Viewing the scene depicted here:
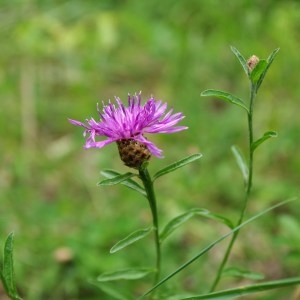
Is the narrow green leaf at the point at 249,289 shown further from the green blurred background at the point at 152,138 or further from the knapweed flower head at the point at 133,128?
the green blurred background at the point at 152,138

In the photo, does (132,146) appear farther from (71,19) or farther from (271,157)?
(71,19)

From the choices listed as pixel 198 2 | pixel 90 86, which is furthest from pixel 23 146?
pixel 198 2

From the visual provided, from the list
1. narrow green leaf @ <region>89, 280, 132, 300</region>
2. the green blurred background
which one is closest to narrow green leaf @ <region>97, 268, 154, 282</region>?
narrow green leaf @ <region>89, 280, 132, 300</region>

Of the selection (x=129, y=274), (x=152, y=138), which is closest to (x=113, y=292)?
(x=129, y=274)

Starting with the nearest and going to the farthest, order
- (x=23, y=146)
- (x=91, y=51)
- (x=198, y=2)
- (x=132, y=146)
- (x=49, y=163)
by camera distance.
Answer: (x=132, y=146), (x=49, y=163), (x=23, y=146), (x=198, y=2), (x=91, y=51)

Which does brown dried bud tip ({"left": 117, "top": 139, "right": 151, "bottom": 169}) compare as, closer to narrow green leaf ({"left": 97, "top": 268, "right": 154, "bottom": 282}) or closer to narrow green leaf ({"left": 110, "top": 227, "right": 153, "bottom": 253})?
narrow green leaf ({"left": 110, "top": 227, "right": 153, "bottom": 253})

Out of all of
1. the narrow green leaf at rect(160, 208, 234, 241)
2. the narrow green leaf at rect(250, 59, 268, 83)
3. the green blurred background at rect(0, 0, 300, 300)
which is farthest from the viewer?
the green blurred background at rect(0, 0, 300, 300)
